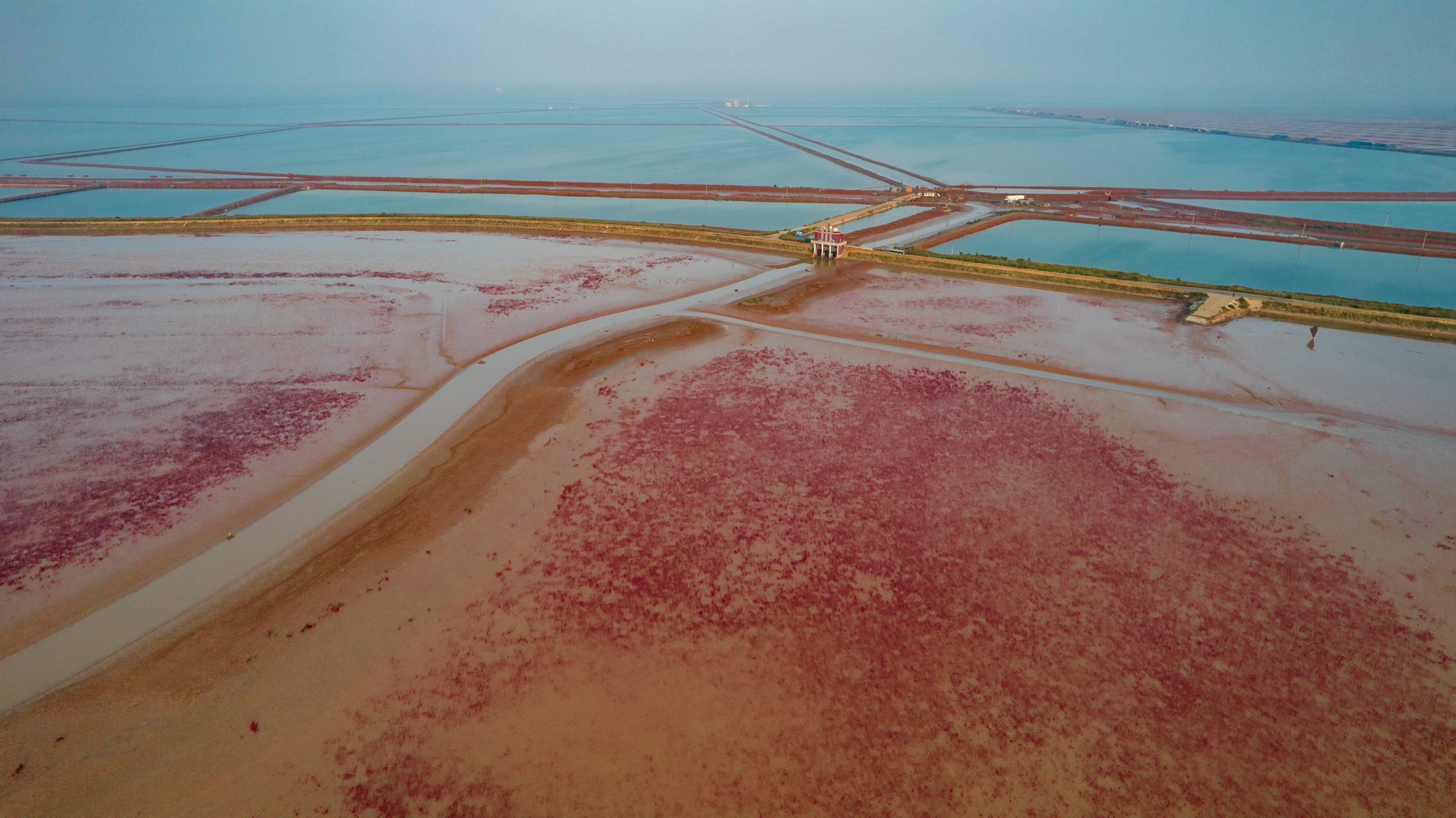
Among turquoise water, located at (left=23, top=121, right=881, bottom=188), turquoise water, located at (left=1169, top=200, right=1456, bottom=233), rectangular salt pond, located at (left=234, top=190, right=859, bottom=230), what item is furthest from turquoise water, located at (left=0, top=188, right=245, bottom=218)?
turquoise water, located at (left=1169, top=200, right=1456, bottom=233)

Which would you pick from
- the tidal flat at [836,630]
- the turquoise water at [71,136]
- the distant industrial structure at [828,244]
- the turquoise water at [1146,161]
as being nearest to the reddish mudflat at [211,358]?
the tidal flat at [836,630]

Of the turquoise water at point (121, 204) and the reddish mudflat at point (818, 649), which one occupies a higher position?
Result: the turquoise water at point (121, 204)

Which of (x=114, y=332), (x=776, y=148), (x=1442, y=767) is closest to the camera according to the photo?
(x=1442, y=767)

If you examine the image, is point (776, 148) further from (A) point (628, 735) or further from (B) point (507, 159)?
(A) point (628, 735)

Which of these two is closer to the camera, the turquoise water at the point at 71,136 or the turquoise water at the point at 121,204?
the turquoise water at the point at 121,204

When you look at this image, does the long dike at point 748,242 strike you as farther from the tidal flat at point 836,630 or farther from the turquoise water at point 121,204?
the tidal flat at point 836,630

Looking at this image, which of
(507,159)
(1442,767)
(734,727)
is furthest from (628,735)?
(507,159)
